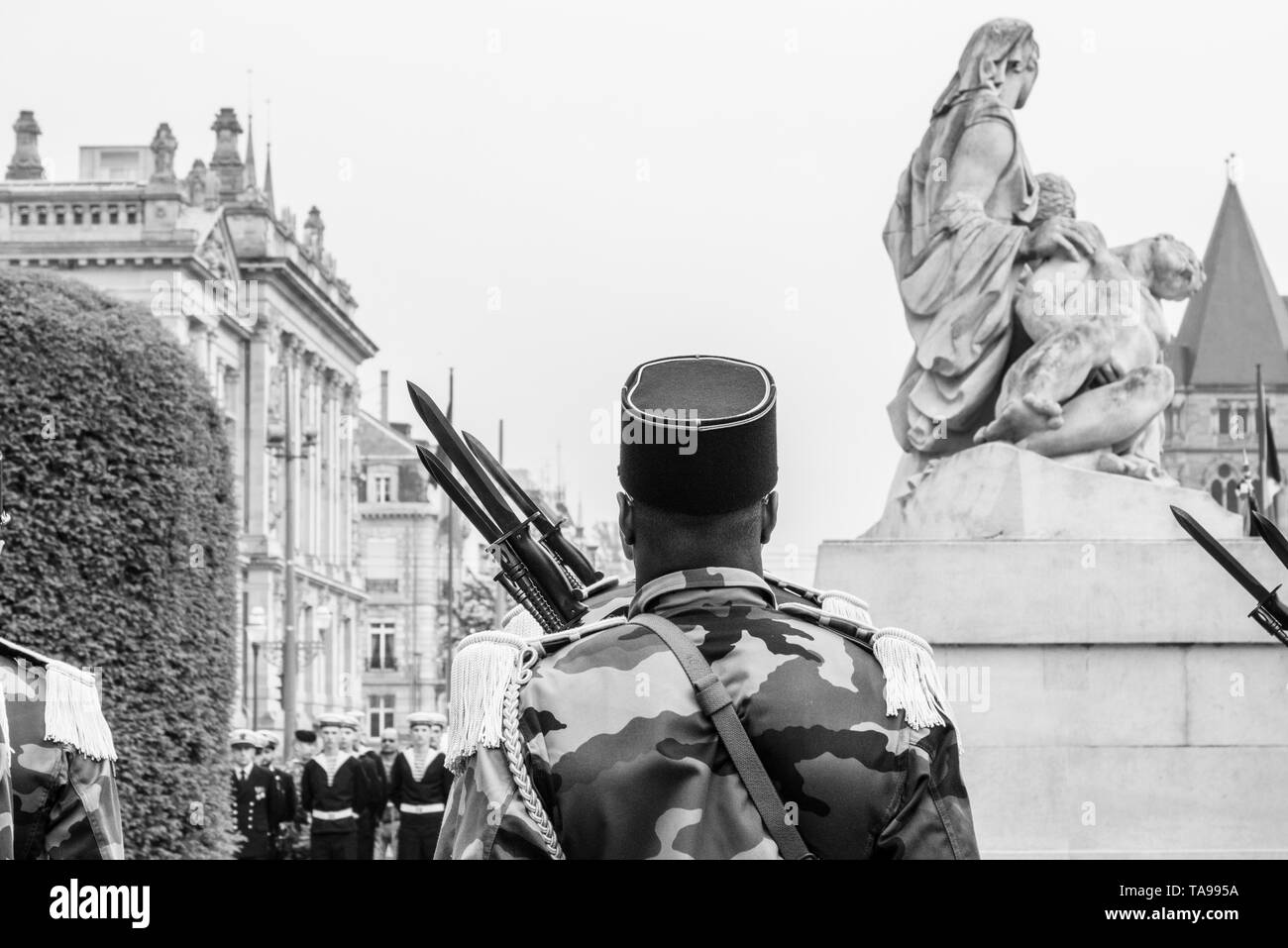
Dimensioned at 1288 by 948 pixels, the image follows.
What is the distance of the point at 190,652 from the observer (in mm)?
18344

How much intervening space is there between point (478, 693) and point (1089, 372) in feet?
32.0

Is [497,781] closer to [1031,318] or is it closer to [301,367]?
[1031,318]

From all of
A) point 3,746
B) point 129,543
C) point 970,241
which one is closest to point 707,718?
point 3,746

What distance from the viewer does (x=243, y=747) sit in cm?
2495

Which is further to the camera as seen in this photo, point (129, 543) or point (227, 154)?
point (227, 154)

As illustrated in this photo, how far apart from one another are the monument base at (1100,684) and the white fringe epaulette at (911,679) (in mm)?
7900

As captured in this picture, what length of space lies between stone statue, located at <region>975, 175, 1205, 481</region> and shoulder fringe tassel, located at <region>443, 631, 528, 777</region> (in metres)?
9.33

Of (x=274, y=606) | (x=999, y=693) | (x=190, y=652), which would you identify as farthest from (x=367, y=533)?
(x=999, y=693)

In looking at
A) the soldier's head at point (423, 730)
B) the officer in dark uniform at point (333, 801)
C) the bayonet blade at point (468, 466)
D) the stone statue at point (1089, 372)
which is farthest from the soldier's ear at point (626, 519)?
the soldier's head at point (423, 730)

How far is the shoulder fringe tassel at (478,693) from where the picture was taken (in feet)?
11.3

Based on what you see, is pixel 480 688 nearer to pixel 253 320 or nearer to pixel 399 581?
pixel 253 320

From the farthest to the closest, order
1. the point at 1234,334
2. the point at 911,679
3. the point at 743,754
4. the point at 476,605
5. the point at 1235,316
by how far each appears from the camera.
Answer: the point at 1234,334 → the point at 1235,316 → the point at 476,605 → the point at 911,679 → the point at 743,754

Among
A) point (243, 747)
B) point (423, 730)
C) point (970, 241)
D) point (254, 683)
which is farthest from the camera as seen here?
point (254, 683)
